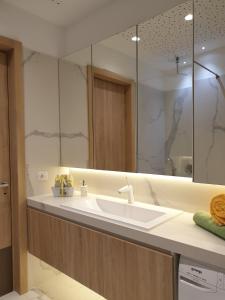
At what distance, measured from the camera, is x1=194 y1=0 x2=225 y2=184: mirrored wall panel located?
1.44 meters

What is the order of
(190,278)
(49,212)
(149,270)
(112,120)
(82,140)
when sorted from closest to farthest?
(190,278)
(149,270)
(49,212)
(112,120)
(82,140)

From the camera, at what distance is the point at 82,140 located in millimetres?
2361

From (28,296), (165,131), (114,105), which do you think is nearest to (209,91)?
(165,131)

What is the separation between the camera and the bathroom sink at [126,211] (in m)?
1.47

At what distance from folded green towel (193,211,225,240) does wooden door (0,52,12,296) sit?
167cm

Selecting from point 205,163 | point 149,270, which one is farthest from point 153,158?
point 149,270

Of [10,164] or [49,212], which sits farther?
[10,164]

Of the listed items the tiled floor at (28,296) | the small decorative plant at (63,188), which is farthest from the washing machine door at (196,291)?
the tiled floor at (28,296)

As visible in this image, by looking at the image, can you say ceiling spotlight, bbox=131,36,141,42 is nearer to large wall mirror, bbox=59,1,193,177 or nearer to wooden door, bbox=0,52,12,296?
large wall mirror, bbox=59,1,193,177

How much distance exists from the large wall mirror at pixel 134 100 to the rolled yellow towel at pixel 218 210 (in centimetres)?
34

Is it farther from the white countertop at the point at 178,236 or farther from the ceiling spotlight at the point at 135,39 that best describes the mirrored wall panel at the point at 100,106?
the white countertop at the point at 178,236

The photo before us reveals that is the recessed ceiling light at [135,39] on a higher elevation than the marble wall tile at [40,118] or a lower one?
higher

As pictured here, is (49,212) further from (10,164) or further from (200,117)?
(200,117)

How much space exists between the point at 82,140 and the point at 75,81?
1.90 feet
